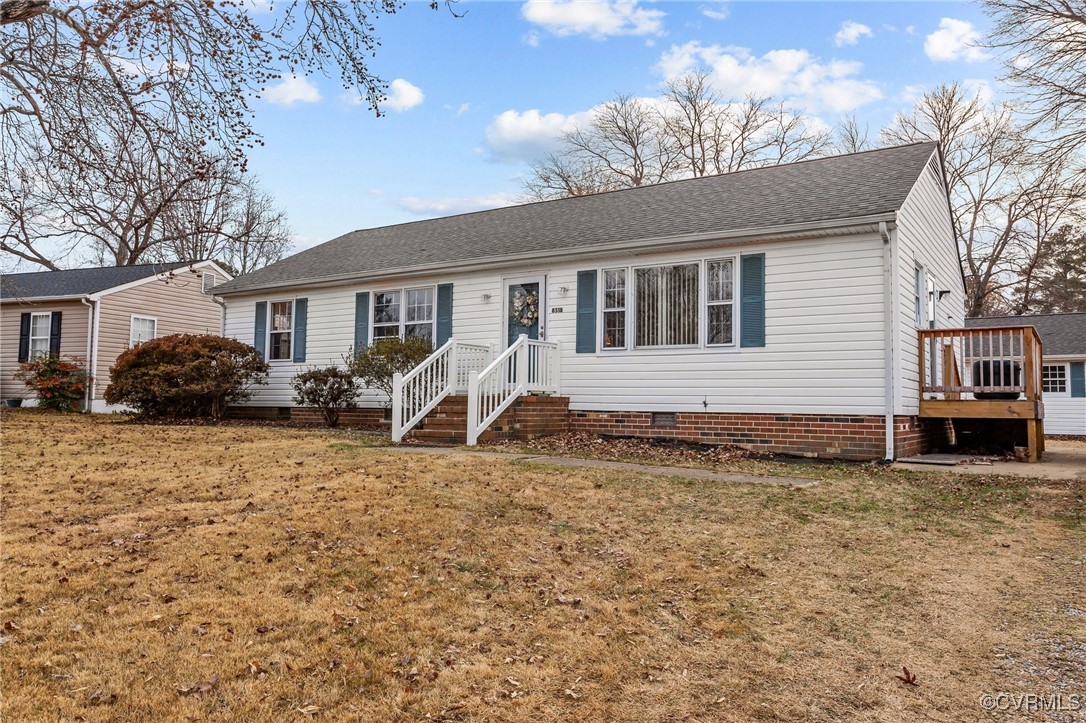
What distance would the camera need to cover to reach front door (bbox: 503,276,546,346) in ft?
41.4

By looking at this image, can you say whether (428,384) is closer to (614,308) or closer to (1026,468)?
(614,308)

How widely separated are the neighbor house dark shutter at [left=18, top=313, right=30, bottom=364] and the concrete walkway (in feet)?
53.9

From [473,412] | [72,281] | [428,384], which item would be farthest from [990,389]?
[72,281]

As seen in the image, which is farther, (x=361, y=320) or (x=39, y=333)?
(x=39, y=333)

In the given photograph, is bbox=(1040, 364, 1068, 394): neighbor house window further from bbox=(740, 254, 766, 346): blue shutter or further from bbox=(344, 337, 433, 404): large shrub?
bbox=(344, 337, 433, 404): large shrub

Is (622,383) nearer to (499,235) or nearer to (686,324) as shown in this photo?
(686,324)

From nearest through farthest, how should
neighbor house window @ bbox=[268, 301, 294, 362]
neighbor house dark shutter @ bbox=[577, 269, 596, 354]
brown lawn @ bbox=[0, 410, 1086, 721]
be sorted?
brown lawn @ bbox=[0, 410, 1086, 721] < neighbor house dark shutter @ bbox=[577, 269, 596, 354] < neighbor house window @ bbox=[268, 301, 294, 362]

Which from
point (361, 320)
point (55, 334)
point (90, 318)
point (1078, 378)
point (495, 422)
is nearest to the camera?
point (495, 422)

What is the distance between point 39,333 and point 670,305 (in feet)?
59.7

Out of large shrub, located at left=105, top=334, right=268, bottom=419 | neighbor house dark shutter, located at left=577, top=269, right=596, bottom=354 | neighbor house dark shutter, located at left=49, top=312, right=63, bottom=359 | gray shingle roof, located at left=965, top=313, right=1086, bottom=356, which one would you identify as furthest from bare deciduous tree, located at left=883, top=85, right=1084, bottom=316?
neighbor house dark shutter, located at left=49, top=312, right=63, bottom=359

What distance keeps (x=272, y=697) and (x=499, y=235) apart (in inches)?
474

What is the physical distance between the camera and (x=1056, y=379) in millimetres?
21422

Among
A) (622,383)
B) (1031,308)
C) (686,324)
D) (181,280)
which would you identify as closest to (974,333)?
(686,324)

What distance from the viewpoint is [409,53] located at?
6.59 meters
